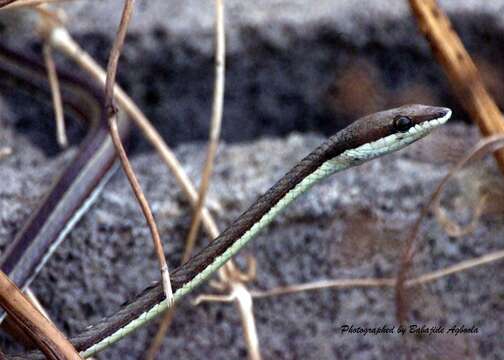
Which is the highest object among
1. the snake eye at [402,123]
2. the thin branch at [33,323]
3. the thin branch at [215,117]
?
the thin branch at [215,117]

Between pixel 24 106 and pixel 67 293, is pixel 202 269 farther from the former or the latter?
pixel 24 106

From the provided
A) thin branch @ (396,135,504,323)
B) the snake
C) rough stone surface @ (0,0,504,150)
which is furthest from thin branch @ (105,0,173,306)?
rough stone surface @ (0,0,504,150)

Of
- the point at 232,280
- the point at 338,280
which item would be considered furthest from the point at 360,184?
the point at 232,280

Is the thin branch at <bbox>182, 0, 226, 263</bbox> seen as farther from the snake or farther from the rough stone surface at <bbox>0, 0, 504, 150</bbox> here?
the rough stone surface at <bbox>0, 0, 504, 150</bbox>

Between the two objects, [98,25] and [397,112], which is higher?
[98,25]

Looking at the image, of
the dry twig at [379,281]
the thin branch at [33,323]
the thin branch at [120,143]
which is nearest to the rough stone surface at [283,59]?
the dry twig at [379,281]

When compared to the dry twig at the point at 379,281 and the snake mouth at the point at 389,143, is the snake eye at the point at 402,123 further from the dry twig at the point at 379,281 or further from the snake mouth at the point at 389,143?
the dry twig at the point at 379,281

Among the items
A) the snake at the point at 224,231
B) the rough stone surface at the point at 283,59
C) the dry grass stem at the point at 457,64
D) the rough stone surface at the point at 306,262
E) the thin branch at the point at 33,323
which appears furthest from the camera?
the rough stone surface at the point at 283,59

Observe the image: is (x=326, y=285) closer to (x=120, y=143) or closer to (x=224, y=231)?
(x=224, y=231)
